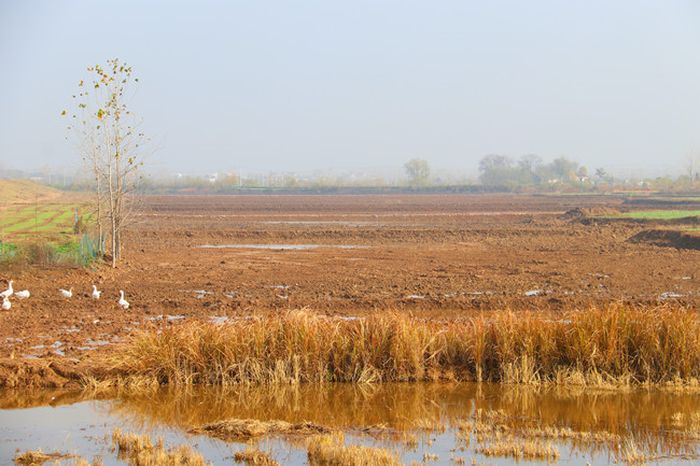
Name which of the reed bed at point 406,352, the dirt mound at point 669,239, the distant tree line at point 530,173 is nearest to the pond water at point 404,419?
the reed bed at point 406,352

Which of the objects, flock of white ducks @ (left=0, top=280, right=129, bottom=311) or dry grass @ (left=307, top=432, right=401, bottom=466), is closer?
dry grass @ (left=307, top=432, right=401, bottom=466)

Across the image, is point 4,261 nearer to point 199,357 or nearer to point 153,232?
point 199,357

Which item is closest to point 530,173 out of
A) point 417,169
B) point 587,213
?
point 417,169

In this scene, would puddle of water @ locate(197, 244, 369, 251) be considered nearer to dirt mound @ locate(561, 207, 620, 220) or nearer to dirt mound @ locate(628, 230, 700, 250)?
dirt mound @ locate(628, 230, 700, 250)

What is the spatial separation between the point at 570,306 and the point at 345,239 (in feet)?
67.4

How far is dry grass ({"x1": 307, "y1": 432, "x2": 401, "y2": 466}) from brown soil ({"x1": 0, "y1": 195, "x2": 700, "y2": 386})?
5477mm

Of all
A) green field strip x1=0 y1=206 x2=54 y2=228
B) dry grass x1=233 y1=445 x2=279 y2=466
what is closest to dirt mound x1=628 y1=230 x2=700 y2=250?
dry grass x1=233 y1=445 x2=279 y2=466

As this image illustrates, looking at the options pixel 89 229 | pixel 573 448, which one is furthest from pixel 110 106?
pixel 573 448

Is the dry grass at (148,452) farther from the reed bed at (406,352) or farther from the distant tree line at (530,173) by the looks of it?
the distant tree line at (530,173)

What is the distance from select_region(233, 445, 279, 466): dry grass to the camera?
10648 mm

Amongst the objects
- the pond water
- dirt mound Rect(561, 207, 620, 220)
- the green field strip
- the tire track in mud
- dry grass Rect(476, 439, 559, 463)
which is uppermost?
the green field strip

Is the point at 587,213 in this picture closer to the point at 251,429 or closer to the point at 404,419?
the point at 404,419

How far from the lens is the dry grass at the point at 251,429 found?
38.9 ft

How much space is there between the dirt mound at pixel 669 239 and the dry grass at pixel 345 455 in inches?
1066
